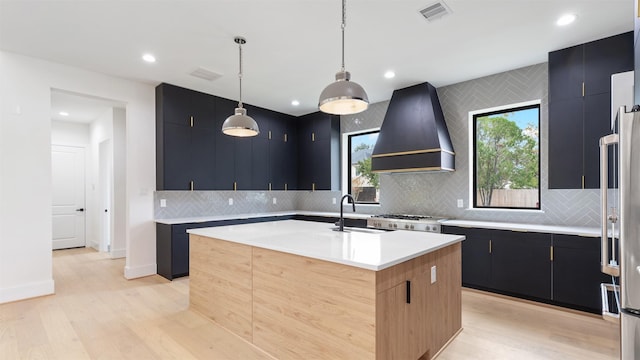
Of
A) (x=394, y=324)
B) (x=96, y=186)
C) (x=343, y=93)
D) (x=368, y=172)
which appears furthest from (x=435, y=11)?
(x=96, y=186)

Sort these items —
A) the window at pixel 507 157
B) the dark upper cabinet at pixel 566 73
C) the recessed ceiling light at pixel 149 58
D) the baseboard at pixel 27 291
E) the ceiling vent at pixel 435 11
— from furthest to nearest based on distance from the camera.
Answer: the window at pixel 507 157 → the recessed ceiling light at pixel 149 58 → the baseboard at pixel 27 291 → the dark upper cabinet at pixel 566 73 → the ceiling vent at pixel 435 11

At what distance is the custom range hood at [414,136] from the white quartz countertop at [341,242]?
174 cm

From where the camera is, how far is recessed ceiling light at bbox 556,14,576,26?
271cm

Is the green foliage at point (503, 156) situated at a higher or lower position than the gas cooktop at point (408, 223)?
higher

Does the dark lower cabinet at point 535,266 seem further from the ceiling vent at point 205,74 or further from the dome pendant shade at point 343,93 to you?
the ceiling vent at point 205,74

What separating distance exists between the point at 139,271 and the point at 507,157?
17.6ft

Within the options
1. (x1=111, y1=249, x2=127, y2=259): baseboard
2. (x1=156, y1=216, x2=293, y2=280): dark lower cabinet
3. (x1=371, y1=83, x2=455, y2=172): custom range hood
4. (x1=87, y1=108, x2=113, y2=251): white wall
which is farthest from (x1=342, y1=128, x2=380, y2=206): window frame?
A: (x1=87, y1=108, x2=113, y2=251): white wall

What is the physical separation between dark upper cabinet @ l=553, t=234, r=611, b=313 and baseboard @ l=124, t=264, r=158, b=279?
5107 mm

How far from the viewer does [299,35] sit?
306 cm

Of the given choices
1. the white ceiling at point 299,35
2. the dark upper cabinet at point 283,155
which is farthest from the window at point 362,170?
the white ceiling at point 299,35

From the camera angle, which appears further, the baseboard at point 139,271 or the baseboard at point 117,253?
the baseboard at point 117,253

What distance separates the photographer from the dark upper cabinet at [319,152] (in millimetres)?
5812

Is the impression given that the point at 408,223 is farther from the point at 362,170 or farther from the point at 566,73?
the point at 566,73

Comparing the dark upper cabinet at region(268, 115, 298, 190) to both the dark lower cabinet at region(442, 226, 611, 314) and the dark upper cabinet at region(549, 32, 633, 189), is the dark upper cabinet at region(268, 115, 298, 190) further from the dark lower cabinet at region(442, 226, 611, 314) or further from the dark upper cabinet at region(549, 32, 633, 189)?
the dark upper cabinet at region(549, 32, 633, 189)
